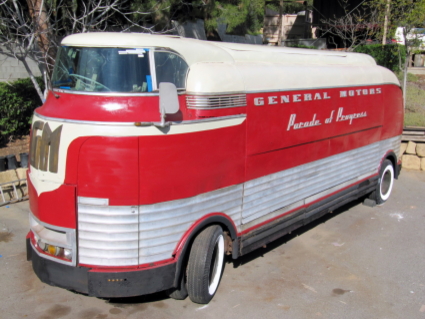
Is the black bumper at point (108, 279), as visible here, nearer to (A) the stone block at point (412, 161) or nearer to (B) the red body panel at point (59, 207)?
(B) the red body panel at point (59, 207)

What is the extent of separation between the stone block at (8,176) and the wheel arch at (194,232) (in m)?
4.95

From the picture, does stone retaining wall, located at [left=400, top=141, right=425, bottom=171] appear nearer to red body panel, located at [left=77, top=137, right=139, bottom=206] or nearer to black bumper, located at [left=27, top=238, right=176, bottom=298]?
black bumper, located at [left=27, top=238, right=176, bottom=298]

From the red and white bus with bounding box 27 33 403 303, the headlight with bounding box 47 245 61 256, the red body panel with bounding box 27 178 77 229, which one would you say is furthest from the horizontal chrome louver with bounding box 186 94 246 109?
the headlight with bounding box 47 245 61 256

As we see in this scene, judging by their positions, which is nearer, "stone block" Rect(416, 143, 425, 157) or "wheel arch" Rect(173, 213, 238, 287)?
"wheel arch" Rect(173, 213, 238, 287)

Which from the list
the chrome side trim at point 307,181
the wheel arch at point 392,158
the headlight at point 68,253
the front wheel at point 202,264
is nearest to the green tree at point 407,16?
the wheel arch at point 392,158

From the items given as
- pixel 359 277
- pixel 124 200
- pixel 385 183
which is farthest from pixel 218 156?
pixel 385 183

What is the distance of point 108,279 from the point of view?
4.10m

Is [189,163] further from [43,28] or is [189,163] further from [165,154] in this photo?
[43,28]

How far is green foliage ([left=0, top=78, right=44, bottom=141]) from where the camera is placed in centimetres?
1112

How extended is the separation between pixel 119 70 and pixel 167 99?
23.3 inches

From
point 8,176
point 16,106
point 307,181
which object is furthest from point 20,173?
point 307,181

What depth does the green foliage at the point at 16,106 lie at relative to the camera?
36.5 feet

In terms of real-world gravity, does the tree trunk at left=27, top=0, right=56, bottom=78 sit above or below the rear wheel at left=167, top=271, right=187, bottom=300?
above

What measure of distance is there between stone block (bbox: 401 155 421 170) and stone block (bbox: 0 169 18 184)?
30.8 ft
